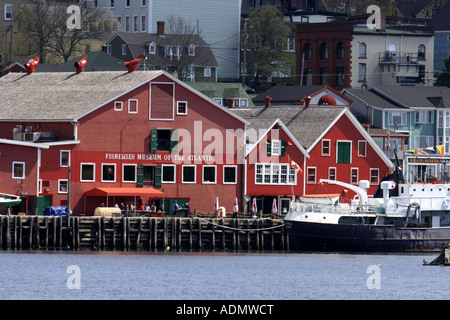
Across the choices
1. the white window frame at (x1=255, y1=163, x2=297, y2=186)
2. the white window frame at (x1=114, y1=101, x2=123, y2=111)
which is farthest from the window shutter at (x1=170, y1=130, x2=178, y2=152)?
the white window frame at (x1=255, y1=163, x2=297, y2=186)

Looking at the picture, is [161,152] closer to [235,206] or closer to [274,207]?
[235,206]

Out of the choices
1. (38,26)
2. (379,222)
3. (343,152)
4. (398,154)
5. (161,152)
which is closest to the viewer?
(379,222)

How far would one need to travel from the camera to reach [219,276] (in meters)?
71.1

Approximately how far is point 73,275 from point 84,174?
20289 mm

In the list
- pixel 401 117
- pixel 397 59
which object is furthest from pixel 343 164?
pixel 397 59

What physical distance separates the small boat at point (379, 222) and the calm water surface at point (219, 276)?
818 millimetres

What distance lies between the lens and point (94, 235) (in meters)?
80.7

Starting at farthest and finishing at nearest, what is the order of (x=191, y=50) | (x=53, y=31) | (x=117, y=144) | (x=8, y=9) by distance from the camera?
(x=8, y=9) < (x=191, y=50) < (x=53, y=31) < (x=117, y=144)

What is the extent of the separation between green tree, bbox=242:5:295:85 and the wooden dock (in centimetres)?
6285

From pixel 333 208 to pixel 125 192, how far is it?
530 inches

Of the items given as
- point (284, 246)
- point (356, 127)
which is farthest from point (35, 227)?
point (356, 127)

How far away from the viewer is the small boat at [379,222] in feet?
270

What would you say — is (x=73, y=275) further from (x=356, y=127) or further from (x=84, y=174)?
(x=356, y=127)

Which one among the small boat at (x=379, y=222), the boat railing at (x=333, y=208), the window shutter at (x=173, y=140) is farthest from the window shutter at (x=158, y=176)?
the boat railing at (x=333, y=208)
